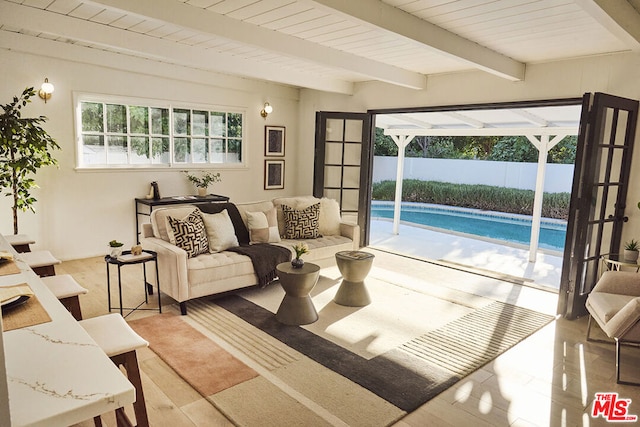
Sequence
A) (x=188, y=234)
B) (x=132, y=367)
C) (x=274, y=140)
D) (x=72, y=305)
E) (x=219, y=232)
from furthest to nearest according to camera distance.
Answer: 1. (x=274, y=140)
2. (x=219, y=232)
3. (x=188, y=234)
4. (x=72, y=305)
5. (x=132, y=367)

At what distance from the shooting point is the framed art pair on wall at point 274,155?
23.8 feet

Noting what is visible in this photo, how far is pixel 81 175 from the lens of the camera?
5387 mm

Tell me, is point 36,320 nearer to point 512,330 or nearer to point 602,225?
point 512,330

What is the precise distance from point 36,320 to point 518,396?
2625mm

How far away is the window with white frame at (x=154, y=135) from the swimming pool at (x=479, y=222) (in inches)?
183

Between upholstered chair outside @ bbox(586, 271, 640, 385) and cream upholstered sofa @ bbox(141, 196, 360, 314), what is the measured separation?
2.59m

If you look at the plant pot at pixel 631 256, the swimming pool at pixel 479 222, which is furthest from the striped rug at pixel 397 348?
the swimming pool at pixel 479 222

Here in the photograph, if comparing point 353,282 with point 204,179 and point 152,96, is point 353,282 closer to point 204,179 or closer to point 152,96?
point 204,179

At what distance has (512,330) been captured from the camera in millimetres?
3734

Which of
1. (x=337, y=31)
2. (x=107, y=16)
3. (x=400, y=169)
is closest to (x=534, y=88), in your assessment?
(x=337, y=31)

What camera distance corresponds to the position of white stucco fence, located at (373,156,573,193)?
39.0ft

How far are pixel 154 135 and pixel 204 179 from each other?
906mm

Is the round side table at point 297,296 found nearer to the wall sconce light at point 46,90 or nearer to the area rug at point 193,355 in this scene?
the area rug at point 193,355

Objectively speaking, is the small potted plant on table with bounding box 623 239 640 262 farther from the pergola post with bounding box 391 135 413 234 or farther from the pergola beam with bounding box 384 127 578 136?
the pergola post with bounding box 391 135 413 234
